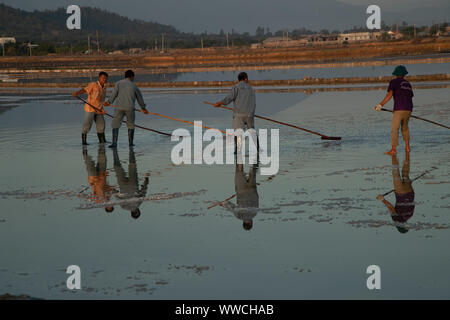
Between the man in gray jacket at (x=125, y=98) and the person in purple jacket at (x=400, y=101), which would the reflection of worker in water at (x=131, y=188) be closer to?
the man in gray jacket at (x=125, y=98)

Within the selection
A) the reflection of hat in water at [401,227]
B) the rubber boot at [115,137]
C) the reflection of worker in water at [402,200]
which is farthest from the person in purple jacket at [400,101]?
the reflection of hat in water at [401,227]

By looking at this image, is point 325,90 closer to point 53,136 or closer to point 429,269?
point 53,136

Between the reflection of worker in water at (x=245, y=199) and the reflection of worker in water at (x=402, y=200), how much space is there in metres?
1.66

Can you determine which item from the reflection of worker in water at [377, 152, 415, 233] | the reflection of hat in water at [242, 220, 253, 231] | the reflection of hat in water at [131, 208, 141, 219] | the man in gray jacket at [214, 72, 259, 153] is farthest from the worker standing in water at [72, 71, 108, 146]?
the reflection of hat in water at [242, 220, 253, 231]

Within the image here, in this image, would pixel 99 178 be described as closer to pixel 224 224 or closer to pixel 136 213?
pixel 136 213

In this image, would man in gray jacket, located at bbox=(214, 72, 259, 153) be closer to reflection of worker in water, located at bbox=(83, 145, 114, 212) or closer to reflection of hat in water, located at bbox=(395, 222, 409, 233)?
reflection of worker in water, located at bbox=(83, 145, 114, 212)

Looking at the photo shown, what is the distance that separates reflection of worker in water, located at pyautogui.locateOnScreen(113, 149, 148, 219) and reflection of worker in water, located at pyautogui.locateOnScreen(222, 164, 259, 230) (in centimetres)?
121

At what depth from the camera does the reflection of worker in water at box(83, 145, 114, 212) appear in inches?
402

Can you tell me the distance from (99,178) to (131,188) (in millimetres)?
1239

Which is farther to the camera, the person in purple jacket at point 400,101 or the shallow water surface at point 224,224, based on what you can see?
the person in purple jacket at point 400,101

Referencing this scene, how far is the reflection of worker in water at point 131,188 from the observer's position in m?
9.48

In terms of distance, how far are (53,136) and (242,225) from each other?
39.7ft

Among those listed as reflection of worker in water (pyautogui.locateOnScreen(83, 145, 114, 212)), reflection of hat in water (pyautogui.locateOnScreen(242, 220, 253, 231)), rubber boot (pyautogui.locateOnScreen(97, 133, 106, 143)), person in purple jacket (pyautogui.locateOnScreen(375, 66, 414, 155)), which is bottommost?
reflection of worker in water (pyautogui.locateOnScreen(83, 145, 114, 212))

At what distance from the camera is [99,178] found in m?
11.9
